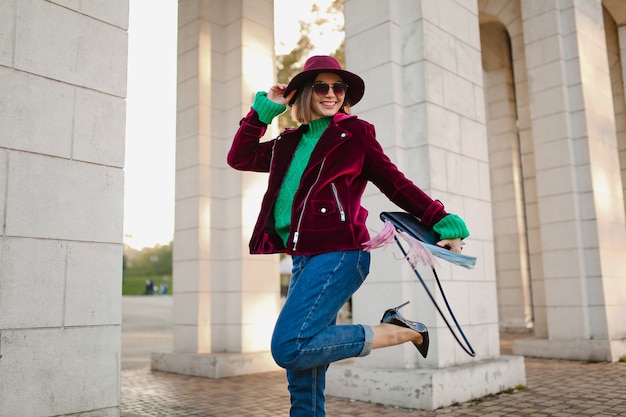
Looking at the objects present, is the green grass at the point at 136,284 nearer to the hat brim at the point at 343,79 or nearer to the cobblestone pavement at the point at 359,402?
the cobblestone pavement at the point at 359,402

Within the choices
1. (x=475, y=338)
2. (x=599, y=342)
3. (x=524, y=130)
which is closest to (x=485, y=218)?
(x=475, y=338)

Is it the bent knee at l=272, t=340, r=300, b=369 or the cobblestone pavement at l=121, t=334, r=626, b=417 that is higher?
the bent knee at l=272, t=340, r=300, b=369

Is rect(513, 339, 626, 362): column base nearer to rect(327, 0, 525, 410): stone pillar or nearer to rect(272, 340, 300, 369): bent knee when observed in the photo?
rect(327, 0, 525, 410): stone pillar

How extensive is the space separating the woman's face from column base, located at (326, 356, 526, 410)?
3153 millimetres

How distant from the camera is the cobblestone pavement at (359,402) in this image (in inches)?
199

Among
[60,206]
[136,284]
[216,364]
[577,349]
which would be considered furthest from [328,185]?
[136,284]

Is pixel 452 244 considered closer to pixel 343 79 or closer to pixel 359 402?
pixel 343 79

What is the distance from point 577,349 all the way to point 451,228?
701 centimetres

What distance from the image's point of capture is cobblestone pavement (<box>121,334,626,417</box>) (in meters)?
5.06

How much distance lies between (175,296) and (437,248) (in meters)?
6.86

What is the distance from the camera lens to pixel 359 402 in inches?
217

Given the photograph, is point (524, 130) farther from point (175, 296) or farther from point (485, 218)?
point (175, 296)

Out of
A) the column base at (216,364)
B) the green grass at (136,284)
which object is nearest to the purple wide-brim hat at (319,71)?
the column base at (216,364)

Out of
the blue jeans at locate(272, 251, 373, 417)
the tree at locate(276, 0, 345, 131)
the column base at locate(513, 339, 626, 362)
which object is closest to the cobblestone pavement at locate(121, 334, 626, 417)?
the column base at locate(513, 339, 626, 362)
